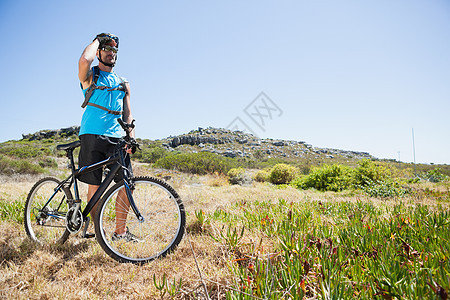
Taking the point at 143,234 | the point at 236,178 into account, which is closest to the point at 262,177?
the point at 236,178

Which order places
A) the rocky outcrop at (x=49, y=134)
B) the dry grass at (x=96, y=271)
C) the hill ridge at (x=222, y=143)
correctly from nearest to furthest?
the dry grass at (x=96, y=271) → the rocky outcrop at (x=49, y=134) → the hill ridge at (x=222, y=143)

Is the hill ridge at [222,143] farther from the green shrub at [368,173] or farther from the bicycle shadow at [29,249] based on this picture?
the bicycle shadow at [29,249]

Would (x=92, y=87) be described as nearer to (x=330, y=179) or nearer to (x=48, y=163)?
(x=330, y=179)

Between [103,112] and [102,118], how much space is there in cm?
8

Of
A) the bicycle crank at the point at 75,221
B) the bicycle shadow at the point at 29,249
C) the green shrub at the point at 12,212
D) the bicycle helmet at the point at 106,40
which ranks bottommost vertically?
the bicycle shadow at the point at 29,249

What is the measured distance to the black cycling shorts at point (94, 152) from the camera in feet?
8.09

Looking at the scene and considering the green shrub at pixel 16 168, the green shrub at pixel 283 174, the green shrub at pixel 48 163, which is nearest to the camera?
the green shrub at pixel 16 168

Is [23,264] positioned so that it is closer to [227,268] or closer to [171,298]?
[171,298]

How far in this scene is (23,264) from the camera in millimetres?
2098

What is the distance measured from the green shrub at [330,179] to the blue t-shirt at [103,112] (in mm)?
9396

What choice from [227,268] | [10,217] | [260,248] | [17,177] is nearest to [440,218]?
[260,248]

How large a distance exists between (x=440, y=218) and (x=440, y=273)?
1378 millimetres

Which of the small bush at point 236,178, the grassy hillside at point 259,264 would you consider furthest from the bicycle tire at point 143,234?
the small bush at point 236,178

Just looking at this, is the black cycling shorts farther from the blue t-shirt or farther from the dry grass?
the dry grass
